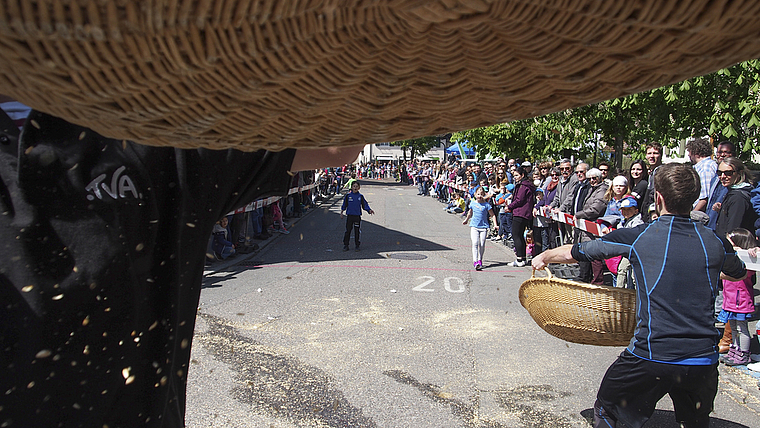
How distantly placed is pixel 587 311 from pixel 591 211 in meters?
5.30

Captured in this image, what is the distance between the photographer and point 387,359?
5160 millimetres

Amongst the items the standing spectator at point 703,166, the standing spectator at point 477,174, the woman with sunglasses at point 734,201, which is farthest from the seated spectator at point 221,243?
the standing spectator at point 477,174

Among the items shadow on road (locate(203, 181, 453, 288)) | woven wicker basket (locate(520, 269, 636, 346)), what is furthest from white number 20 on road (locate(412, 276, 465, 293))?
woven wicker basket (locate(520, 269, 636, 346))

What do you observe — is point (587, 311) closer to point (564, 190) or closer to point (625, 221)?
point (625, 221)

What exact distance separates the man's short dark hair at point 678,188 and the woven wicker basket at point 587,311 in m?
0.57

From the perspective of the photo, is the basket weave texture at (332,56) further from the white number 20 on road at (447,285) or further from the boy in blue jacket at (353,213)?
the boy in blue jacket at (353,213)

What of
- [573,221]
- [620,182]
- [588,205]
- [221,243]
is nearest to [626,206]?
[620,182]

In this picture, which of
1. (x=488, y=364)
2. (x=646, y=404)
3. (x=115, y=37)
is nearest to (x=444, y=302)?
(x=488, y=364)

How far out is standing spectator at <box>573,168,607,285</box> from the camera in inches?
310

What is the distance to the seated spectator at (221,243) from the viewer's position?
10219mm

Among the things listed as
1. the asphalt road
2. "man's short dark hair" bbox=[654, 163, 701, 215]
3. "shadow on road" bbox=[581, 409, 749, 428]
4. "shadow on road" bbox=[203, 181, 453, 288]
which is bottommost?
"shadow on road" bbox=[203, 181, 453, 288]

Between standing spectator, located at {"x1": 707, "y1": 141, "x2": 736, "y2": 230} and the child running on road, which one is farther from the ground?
standing spectator, located at {"x1": 707, "y1": 141, "x2": 736, "y2": 230}

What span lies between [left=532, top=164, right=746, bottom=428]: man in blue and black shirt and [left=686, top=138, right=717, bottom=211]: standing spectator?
381cm

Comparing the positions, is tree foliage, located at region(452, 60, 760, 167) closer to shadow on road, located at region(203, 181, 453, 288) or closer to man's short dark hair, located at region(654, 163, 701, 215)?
man's short dark hair, located at region(654, 163, 701, 215)
